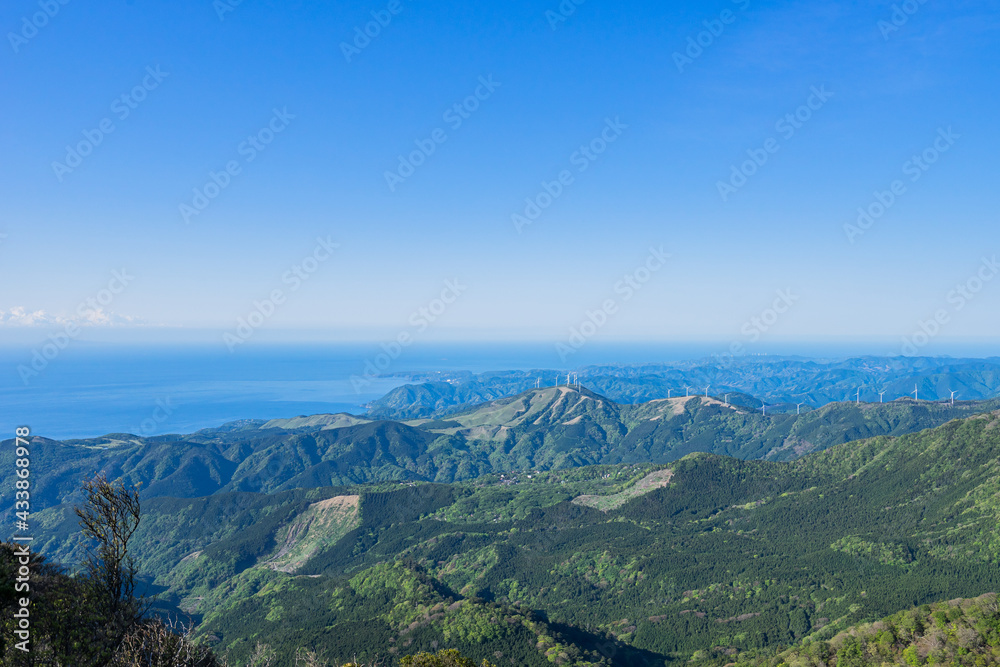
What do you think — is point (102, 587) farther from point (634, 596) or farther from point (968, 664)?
point (634, 596)

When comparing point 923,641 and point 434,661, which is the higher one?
point 434,661

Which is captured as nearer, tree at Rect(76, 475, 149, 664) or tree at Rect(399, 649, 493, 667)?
tree at Rect(76, 475, 149, 664)

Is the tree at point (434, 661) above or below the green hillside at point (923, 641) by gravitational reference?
above

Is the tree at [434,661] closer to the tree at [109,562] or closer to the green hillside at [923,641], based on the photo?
the tree at [109,562]

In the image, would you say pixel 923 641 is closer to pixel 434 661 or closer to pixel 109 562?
pixel 434 661

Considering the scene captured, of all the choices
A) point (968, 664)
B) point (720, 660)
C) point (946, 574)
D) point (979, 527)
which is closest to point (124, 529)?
point (968, 664)

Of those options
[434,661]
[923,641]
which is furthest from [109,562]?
[923,641]

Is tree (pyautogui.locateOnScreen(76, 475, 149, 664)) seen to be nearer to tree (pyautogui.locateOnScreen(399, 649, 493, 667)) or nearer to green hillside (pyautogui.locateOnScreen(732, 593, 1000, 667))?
tree (pyautogui.locateOnScreen(399, 649, 493, 667))

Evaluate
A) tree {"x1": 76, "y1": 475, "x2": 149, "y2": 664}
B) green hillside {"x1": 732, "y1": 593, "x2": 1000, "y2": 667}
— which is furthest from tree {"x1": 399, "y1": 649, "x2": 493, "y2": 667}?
green hillside {"x1": 732, "y1": 593, "x2": 1000, "y2": 667}

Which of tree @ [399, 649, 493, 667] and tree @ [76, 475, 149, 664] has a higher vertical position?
tree @ [76, 475, 149, 664]

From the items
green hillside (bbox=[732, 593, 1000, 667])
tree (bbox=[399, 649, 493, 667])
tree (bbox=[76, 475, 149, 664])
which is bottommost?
green hillside (bbox=[732, 593, 1000, 667])

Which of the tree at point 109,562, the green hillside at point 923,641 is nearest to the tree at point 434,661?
the tree at point 109,562
